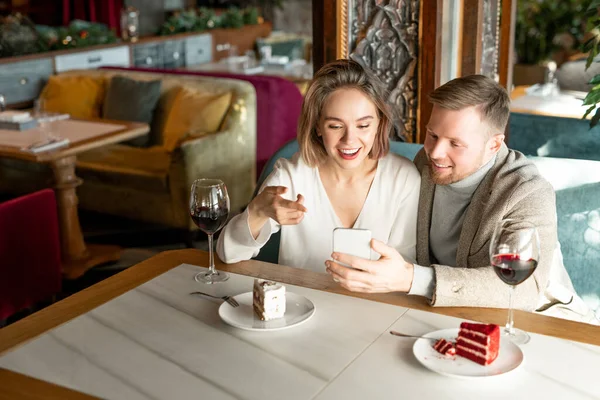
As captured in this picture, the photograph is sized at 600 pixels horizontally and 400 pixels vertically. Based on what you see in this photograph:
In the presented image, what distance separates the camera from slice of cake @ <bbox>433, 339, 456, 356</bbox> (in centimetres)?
130

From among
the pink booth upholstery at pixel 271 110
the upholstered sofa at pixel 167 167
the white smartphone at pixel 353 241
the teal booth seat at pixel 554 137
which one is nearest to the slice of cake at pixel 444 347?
the white smartphone at pixel 353 241

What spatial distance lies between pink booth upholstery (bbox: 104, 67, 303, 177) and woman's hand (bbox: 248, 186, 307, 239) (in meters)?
2.93

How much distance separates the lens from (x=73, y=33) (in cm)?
584

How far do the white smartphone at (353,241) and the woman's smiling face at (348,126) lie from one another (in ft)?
1.66

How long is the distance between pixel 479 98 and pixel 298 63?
14.9 feet

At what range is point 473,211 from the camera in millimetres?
1812

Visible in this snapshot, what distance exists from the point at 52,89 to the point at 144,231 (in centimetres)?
145

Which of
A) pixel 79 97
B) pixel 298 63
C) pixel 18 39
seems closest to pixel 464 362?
pixel 79 97

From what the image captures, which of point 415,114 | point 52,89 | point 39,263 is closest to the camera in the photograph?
point 415,114

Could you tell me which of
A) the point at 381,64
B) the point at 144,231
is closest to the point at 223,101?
the point at 144,231

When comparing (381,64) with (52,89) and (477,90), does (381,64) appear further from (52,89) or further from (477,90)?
(52,89)

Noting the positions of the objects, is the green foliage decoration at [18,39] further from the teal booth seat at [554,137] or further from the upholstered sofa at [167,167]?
the teal booth seat at [554,137]

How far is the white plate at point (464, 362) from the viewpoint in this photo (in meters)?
1.24

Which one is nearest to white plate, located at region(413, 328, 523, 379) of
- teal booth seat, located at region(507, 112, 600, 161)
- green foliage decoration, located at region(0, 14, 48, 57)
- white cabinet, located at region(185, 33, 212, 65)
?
teal booth seat, located at region(507, 112, 600, 161)
